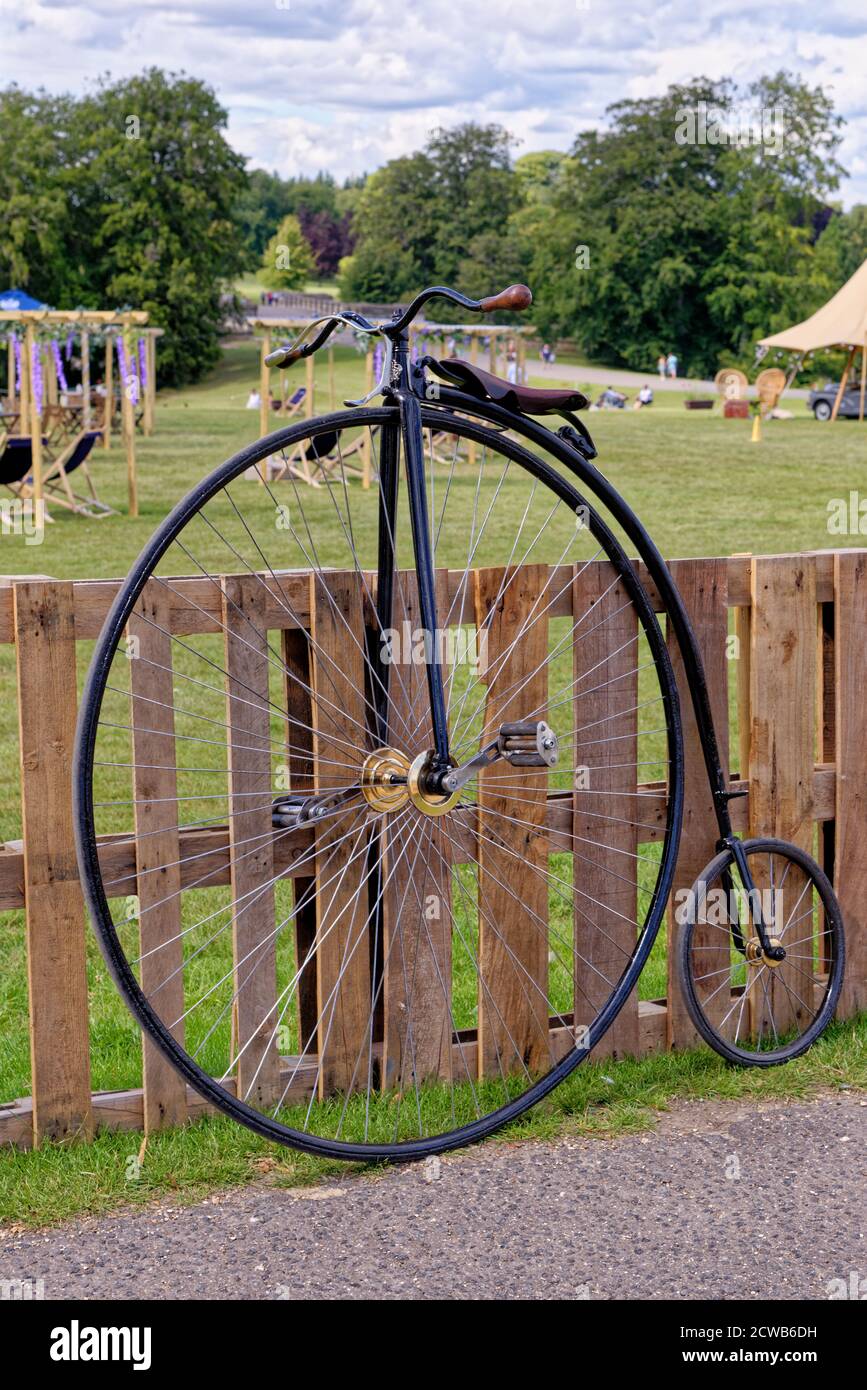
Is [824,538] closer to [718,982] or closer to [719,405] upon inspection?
[718,982]

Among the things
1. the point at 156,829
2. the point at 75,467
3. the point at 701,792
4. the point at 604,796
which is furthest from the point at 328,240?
the point at 156,829

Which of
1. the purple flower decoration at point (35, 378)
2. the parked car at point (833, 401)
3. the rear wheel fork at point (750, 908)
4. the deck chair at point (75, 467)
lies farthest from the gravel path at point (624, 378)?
the rear wheel fork at point (750, 908)

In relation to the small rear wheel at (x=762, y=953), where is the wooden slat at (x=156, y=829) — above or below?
above

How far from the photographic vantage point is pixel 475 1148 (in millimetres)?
3746

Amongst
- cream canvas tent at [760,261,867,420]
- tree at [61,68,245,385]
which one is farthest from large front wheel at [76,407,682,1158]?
tree at [61,68,245,385]

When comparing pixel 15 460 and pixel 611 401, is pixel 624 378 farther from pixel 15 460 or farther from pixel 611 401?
pixel 15 460

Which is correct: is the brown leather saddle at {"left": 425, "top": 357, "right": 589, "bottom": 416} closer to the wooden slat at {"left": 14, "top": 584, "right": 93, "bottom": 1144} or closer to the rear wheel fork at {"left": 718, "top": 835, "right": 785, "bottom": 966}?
the wooden slat at {"left": 14, "top": 584, "right": 93, "bottom": 1144}

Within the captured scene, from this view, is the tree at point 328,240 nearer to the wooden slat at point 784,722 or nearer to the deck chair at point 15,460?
the deck chair at point 15,460

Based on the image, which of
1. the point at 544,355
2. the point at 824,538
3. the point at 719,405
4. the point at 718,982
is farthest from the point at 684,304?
the point at 718,982

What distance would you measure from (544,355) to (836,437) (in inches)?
1237

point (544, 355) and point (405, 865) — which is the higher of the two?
point (544, 355)

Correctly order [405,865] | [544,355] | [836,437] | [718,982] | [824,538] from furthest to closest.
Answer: [544,355] < [836,437] < [824,538] < [718,982] < [405,865]

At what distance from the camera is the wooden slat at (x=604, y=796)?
4.05 meters
